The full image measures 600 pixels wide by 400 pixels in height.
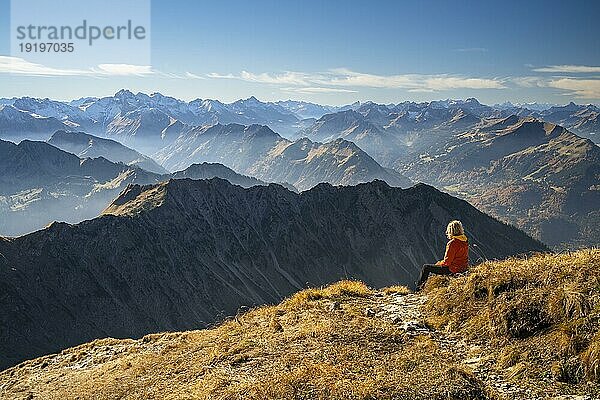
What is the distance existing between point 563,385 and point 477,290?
173 inches

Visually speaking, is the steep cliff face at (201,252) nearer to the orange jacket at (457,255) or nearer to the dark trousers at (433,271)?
the dark trousers at (433,271)

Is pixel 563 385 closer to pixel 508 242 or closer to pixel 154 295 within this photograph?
pixel 154 295

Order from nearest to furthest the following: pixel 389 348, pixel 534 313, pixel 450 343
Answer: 1. pixel 534 313
2. pixel 389 348
3. pixel 450 343

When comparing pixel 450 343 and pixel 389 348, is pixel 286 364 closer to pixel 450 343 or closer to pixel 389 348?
pixel 389 348

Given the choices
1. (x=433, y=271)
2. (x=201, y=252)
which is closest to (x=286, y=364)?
(x=433, y=271)

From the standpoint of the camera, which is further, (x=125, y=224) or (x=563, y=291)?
(x=125, y=224)

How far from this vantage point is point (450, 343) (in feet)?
40.2

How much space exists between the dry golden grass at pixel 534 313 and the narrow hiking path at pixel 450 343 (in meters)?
0.33

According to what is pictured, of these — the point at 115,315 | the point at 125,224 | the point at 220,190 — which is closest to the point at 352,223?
the point at 220,190

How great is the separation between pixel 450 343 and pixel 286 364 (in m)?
4.53

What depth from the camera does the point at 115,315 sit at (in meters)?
109

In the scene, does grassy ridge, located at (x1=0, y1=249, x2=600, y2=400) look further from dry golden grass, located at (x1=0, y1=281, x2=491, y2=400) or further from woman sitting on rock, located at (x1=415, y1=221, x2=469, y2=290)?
woman sitting on rock, located at (x1=415, y1=221, x2=469, y2=290)

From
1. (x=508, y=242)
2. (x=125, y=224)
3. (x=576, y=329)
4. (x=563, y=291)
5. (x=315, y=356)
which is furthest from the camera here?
(x=508, y=242)

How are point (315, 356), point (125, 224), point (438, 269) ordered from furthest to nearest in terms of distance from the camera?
point (125, 224)
point (438, 269)
point (315, 356)
